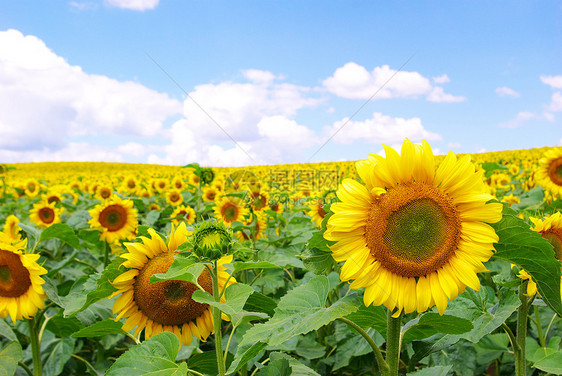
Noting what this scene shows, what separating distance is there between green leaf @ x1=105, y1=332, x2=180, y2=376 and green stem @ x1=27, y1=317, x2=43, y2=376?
4.49 ft

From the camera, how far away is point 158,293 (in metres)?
1.92

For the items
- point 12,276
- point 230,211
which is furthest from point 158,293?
point 230,211

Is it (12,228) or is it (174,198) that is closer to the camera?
(12,228)

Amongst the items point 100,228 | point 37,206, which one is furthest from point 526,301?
point 37,206

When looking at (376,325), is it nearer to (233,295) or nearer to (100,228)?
(233,295)

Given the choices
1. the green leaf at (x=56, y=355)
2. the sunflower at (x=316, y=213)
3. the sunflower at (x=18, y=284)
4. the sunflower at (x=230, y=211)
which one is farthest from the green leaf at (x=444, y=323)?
the sunflower at (x=230, y=211)

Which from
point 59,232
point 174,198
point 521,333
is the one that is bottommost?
point 521,333

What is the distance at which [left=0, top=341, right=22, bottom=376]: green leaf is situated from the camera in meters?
2.19

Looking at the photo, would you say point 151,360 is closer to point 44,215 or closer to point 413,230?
point 413,230

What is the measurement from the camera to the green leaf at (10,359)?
219cm

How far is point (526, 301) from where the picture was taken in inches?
79.4

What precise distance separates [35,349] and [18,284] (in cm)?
44

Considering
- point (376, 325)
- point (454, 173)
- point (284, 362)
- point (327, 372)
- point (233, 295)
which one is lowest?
point (327, 372)

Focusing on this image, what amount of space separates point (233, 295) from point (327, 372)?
6.06 feet
